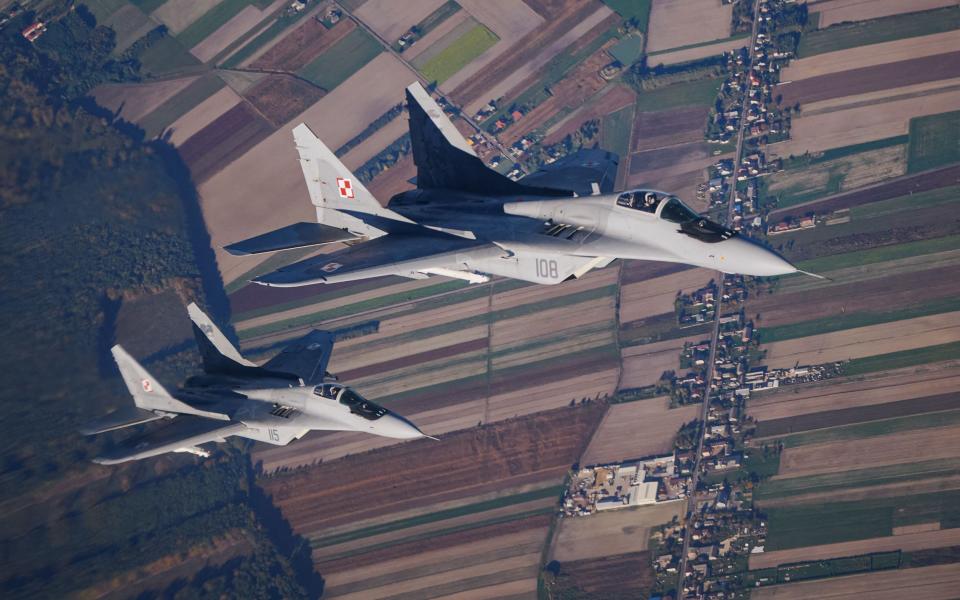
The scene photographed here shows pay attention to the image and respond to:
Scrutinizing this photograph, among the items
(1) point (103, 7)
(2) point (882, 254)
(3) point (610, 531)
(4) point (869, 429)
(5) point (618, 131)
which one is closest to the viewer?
(3) point (610, 531)

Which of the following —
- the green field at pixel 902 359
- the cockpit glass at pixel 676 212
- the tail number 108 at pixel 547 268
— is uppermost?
the green field at pixel 902 359

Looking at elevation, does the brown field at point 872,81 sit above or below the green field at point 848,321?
above

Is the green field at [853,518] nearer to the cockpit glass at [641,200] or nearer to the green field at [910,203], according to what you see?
the green field at [910,203]

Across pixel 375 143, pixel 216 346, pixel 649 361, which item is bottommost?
pixel 216 346

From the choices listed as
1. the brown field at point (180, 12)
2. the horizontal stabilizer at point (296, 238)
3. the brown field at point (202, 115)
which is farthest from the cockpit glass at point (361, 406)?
the brown field at point (180, 12)

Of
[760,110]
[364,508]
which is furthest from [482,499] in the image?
[760,110]

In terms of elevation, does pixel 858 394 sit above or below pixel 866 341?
below

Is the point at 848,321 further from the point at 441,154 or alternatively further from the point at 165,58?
the point at 165,58

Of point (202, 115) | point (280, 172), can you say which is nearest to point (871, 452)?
point (280, 172)
